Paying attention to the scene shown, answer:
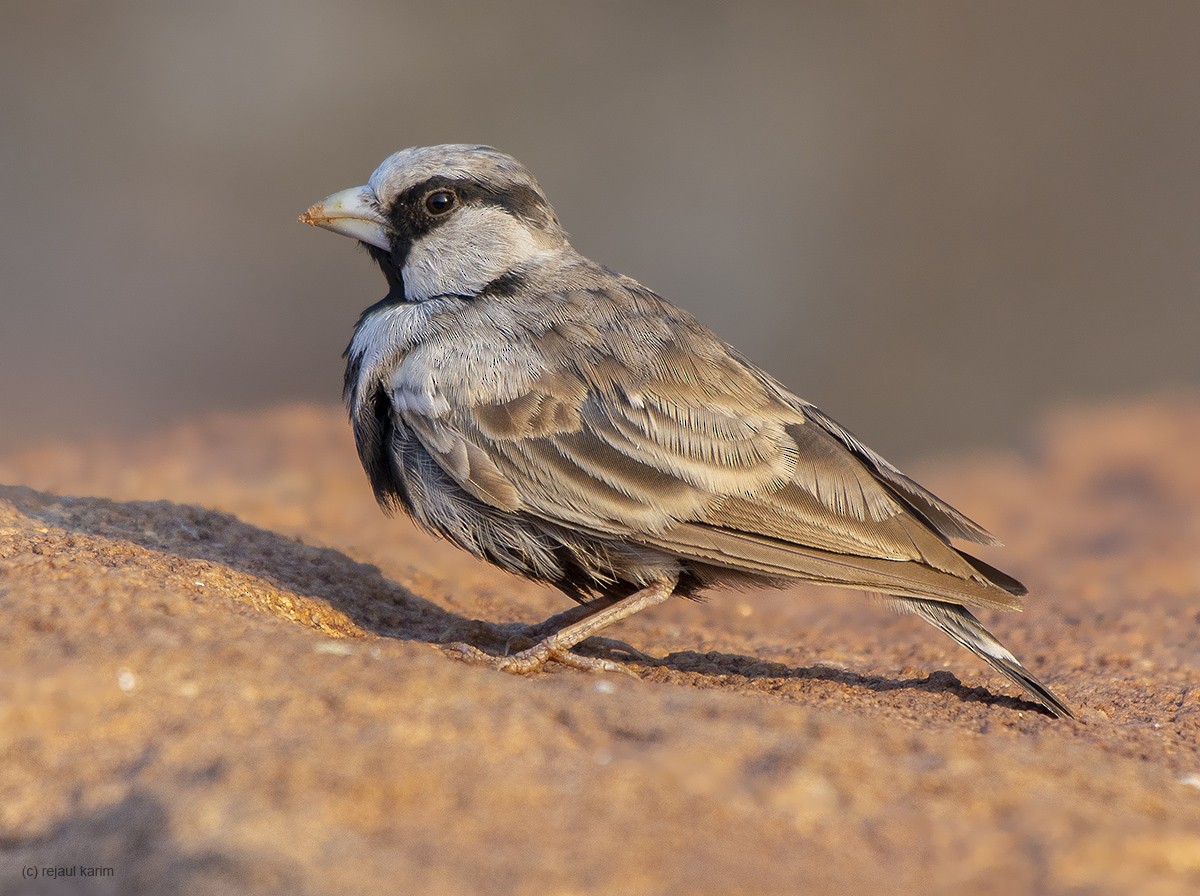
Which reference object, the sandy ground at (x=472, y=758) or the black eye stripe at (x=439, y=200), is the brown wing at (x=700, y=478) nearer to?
the sandy ground at (x=472, y=758)

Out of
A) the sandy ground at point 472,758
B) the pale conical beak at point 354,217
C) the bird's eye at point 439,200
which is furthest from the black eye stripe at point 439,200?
the sandy ground at point 472,758

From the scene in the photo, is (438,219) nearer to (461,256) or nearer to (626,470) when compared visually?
(461,256)

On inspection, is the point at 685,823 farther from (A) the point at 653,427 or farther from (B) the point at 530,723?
(A) the point at 653,427

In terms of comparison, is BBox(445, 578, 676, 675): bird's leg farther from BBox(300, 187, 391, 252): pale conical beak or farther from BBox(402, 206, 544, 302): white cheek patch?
BBox(300, 187, 391, 252): pale conical beak

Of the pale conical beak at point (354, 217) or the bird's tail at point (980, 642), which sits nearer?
the bird's tail at point (980, 642)

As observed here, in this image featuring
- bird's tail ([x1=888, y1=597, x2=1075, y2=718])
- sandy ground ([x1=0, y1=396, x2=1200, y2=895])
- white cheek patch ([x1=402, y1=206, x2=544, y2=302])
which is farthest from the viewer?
white cheek patch ([x1=402, y1=206, x2=544, y2=302])

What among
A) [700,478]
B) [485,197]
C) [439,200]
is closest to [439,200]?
[439,200]

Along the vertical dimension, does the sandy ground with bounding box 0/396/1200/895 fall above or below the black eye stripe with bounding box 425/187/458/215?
below

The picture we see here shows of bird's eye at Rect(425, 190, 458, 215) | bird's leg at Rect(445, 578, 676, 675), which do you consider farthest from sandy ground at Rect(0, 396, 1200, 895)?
bird's eye at Rect(425, 190, 458, 215)
